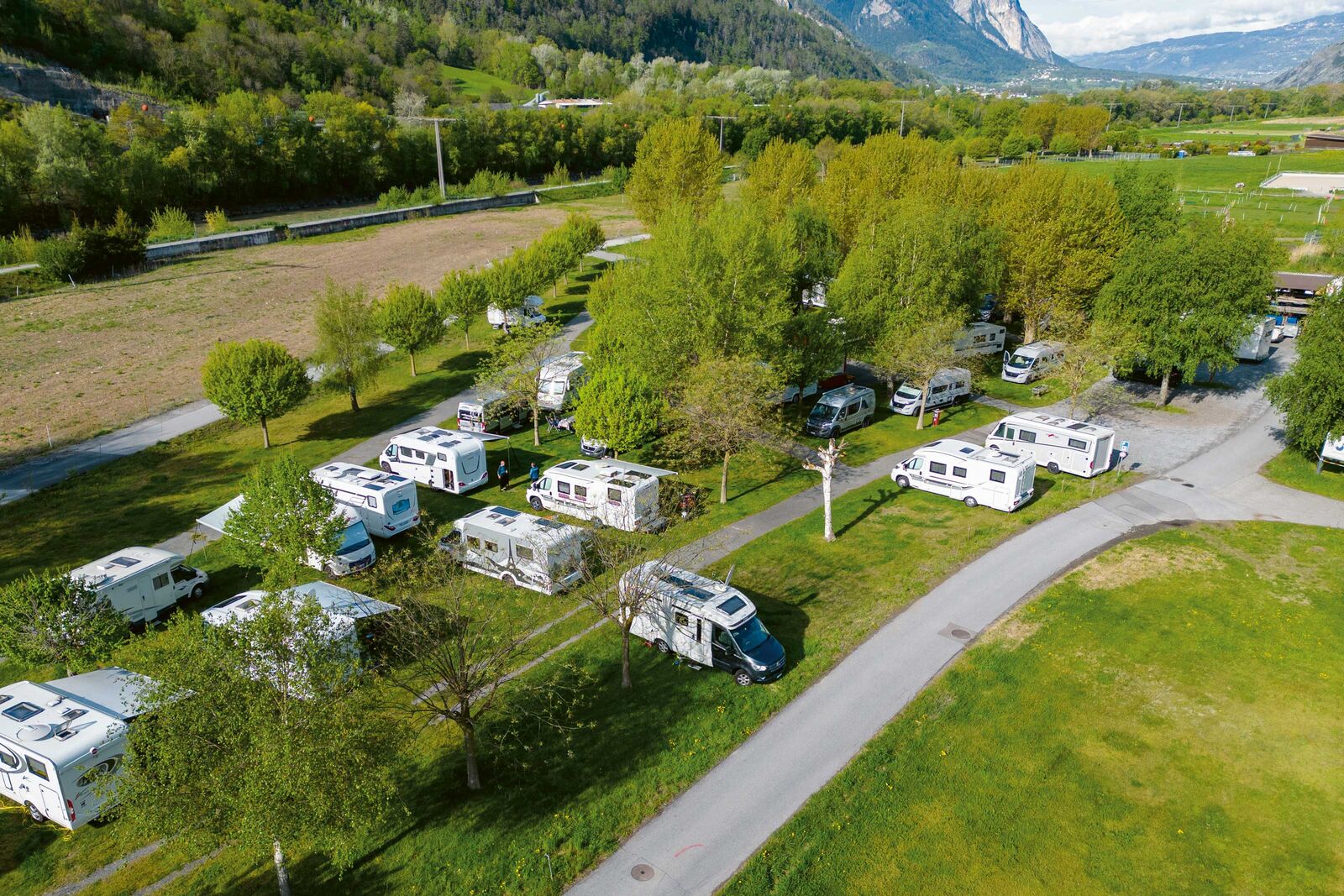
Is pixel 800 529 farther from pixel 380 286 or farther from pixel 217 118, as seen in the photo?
pixel 217 118

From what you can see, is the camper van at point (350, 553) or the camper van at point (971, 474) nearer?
the camper van at point (350, 553)

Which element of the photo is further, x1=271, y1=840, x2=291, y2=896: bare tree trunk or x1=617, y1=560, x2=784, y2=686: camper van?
x1=617, y1=560, x2=784, y2=686: camper van

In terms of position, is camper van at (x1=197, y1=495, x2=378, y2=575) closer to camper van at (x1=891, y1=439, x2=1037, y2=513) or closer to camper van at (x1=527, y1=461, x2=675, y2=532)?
camper van at (x1=527, y1=461, x2=675, y2=532)

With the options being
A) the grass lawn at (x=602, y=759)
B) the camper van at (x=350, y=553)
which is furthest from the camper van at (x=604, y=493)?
the camper van at (x=350, y=553)

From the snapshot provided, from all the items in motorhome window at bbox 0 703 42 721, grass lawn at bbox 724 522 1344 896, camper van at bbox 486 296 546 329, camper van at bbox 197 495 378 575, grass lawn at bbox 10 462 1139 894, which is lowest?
grass lawn at bbox 10 462 1139 894

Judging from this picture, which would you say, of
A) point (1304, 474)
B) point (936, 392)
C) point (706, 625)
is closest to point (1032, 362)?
point (936, 392)

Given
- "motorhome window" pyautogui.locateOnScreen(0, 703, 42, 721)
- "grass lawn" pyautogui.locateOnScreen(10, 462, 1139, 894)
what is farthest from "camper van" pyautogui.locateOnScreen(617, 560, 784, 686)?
"motorhome window" pyautogui.locateOnScreen(0, 703, 42, 721)

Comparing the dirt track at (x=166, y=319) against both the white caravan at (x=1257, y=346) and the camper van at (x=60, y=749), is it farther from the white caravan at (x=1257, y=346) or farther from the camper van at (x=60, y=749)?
the white caravan at (x=1257, y=346)

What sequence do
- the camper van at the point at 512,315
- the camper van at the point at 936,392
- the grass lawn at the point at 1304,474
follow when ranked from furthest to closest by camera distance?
1. the camper van at the point at 512,315
2. the camper van at the point at 936,392
3. the grass lawn at the point at 1304,474
